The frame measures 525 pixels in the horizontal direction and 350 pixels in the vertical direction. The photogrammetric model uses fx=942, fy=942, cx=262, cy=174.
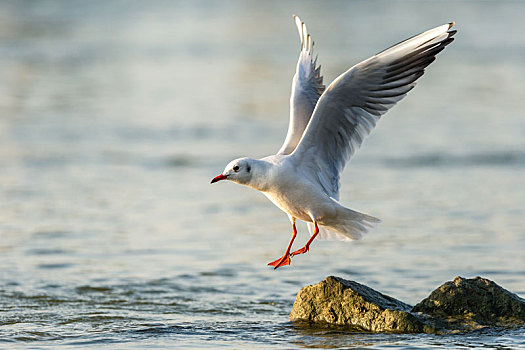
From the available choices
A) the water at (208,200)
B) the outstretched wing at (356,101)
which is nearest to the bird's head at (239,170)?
the outstretched wing at (356,101)

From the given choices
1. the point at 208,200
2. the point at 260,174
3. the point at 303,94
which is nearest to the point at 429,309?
the point at 260,174

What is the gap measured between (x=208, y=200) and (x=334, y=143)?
209 inches

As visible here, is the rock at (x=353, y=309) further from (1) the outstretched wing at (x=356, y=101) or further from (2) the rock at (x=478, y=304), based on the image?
(1) the outstretched wing at (x=356, y=101)

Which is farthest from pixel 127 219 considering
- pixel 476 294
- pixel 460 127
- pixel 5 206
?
pixel 460 127

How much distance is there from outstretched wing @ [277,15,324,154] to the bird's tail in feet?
2.51

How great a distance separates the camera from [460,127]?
18141 millimetres

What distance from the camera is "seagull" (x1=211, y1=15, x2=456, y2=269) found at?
7.46m

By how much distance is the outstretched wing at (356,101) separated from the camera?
7449 mm

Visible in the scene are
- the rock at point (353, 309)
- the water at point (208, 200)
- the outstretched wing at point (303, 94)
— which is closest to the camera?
the rock at point (353, 309)

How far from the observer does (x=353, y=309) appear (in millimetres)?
7484

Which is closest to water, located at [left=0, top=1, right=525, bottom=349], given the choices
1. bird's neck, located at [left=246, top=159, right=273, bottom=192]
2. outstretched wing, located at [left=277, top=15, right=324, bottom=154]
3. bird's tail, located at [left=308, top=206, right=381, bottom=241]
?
bird's tail, located at [left=308, top=206, right=381, bottom=241]

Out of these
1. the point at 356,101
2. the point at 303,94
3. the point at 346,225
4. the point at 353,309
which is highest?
the point at 303,94

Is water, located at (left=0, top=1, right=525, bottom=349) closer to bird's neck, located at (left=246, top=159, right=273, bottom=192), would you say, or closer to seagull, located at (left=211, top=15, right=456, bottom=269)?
seagull, located at (left=211, top=15, right=456, bottom=269)

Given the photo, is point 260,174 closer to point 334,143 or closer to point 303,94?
point 334,143
